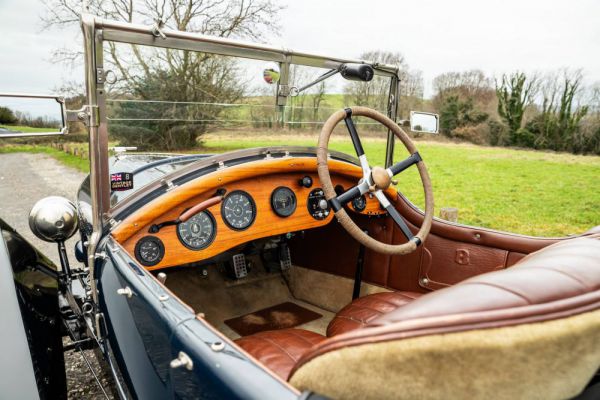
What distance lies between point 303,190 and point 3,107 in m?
1.58

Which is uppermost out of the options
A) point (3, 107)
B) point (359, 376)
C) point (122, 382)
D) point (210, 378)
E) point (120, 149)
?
point (3, 107)

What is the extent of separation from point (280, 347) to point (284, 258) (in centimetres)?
174

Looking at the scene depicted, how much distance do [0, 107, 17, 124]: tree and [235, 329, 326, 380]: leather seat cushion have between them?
4.57 ft

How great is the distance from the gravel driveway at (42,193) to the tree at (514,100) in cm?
1632

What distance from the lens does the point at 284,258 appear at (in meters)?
3.74

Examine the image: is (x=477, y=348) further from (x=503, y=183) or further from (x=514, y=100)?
(x=514, y=100)

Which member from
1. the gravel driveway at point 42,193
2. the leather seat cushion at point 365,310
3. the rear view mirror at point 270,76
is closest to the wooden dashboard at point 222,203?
the rear view mirror at point 270,76

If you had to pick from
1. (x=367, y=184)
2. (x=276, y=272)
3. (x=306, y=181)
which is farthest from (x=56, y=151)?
(x=367, y=184)

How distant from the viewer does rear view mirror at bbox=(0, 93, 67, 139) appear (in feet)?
5.54

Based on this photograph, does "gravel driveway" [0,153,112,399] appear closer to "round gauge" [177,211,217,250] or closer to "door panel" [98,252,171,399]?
"door panel" [98,252,171,399]

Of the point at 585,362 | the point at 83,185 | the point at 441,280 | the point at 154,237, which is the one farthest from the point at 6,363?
the point at 441,280

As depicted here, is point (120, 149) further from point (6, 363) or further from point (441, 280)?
point (441, 280)

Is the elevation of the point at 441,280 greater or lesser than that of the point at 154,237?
lesser

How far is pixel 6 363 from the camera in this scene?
171 centimetres
